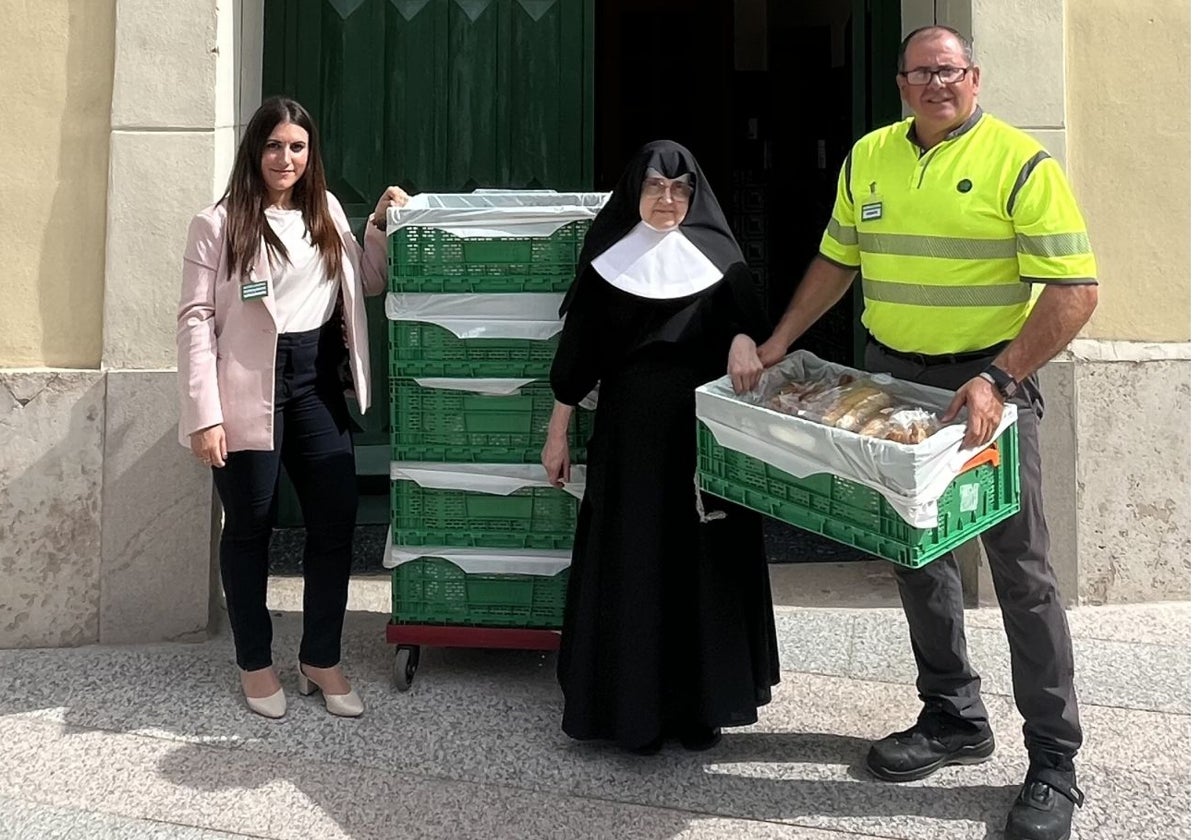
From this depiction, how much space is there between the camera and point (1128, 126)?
15.8 feet

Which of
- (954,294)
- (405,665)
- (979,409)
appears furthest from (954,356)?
(405,665)

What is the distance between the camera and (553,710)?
3.84 metres

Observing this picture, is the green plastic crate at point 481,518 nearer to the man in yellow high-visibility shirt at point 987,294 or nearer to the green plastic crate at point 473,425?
the green plastic crate at point 473,425

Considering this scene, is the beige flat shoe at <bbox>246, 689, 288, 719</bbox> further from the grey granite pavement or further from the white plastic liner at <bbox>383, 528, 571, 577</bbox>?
the white plastic liner at <bbox>383, 528, 571, 577</bbox>

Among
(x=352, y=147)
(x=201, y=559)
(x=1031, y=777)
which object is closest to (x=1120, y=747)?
(x=1031, y=777)

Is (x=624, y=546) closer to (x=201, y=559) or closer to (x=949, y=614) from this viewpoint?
(x=949, y=614)

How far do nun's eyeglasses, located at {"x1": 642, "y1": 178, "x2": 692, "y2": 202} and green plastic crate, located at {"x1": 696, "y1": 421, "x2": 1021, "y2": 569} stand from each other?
82cm

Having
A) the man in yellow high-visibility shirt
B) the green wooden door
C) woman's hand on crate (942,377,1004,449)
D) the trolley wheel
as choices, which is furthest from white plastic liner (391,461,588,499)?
the green wooden door

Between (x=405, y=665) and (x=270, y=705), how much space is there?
1.58ft

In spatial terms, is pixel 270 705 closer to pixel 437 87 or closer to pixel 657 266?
pixel 657 266

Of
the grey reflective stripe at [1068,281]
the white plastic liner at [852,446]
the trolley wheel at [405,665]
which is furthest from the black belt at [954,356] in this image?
the trolley wheel at [405,665]

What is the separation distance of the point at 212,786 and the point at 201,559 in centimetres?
136

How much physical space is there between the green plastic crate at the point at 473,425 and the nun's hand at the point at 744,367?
81 cm

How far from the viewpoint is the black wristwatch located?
281 cm
